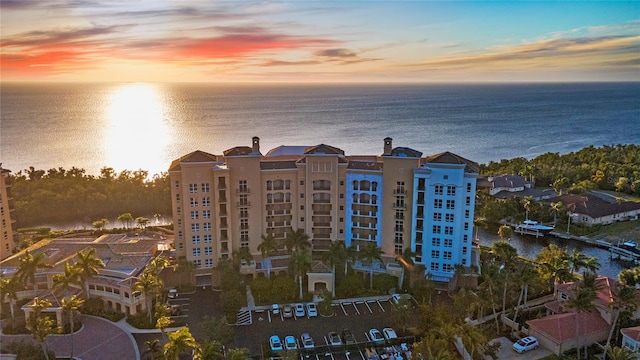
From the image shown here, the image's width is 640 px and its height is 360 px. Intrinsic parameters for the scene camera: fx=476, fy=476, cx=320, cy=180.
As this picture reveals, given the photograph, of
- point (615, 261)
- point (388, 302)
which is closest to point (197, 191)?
point (388, 302)

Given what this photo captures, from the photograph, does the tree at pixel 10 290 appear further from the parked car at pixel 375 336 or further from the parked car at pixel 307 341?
the parked car at pixel 375 336

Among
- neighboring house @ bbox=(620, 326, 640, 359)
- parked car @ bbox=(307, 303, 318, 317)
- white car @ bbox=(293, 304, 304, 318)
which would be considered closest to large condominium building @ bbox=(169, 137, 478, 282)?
parked car @ bbox=(307, 303, 318, 317)

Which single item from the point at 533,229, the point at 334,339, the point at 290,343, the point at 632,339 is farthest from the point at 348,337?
the point at 533,229

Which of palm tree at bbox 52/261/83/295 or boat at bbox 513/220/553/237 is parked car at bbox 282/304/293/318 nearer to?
palm tree at bbox 52/261/83/295

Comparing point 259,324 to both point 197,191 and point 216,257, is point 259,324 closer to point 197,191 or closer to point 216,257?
point 216,257

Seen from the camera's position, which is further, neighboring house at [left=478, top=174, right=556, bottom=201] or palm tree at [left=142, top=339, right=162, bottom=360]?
neighboring house at [left=478, top=174, right=556, bottom=201]

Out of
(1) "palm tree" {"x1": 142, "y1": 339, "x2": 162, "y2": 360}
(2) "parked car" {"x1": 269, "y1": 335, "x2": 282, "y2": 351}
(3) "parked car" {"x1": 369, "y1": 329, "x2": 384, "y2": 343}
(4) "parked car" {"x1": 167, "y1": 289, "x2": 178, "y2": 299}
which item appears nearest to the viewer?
(1) "palm tree" {"x1": 142, "y1": 339, "x2": 162, "y2": 360}
